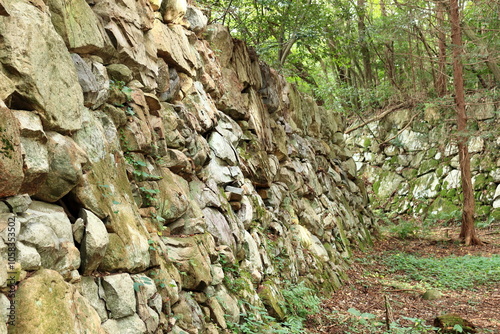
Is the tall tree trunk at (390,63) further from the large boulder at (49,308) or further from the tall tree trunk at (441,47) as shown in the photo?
the large boulder at (49,308)

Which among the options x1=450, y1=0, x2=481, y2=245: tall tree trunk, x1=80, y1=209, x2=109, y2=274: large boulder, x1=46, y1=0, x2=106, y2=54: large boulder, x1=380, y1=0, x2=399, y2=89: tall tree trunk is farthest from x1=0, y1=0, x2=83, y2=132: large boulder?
x1=380, y1=0, x2=399, y2=89: tall tree trunk

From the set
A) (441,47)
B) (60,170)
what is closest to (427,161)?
(441,47)

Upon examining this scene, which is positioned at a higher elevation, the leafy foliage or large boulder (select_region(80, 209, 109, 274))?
large boulder (select_region(80, 209, 109, 274))

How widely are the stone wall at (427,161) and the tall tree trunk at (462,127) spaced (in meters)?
1.34

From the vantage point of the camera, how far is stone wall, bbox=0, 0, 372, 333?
8.77 ft

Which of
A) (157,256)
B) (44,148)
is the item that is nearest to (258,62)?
(157,256)

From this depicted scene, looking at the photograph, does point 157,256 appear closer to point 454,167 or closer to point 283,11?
point 283,11

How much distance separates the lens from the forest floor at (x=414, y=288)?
243 inches

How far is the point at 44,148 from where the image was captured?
290 centimetres

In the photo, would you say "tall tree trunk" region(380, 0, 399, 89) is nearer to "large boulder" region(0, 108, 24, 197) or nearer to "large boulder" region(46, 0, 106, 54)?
"large boulder" region(46, 0, 106, 54)

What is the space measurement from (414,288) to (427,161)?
37.1ft

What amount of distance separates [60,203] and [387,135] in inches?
744

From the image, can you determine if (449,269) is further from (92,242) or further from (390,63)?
(390,63)

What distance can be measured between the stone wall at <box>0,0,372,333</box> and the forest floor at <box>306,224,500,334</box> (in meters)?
0.82
